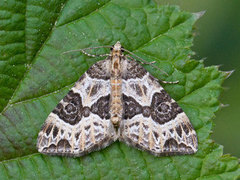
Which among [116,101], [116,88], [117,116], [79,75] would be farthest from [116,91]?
[79,75]

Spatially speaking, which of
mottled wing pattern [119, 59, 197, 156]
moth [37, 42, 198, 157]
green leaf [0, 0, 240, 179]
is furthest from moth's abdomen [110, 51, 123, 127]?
green leaf [0, 0, 240, 179]

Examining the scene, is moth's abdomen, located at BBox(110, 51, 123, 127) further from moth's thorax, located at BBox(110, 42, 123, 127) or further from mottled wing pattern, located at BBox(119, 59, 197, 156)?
mottled wing pattern, located at BBox(119, 59, 197, 156)

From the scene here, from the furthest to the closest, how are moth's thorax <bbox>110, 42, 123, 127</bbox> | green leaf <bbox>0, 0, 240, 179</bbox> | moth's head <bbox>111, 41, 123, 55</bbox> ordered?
moth's thorax <bbox>110, 42, 123, 127</bbox> < moth's head <bbox>111, 41, 123, 55</bbox> < green leaf <bbox>0, 0, 240, 179</bbox>

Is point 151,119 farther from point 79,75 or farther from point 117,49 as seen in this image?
point 79,75

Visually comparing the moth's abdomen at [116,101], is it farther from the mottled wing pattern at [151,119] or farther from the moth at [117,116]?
the mottled wing pattern at [151,119]

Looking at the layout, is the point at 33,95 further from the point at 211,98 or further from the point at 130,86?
the point at 211,98

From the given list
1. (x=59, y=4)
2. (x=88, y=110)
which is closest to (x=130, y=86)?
(x=88, y=110)
